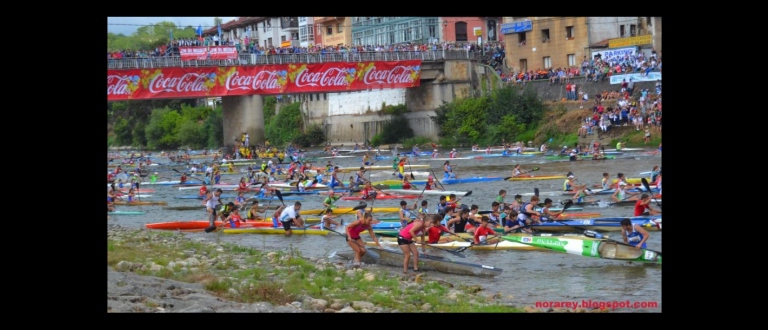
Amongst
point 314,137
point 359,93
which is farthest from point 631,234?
point 314,137

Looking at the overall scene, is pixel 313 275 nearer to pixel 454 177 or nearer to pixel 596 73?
pixel 454 177

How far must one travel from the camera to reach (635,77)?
40.9 metres

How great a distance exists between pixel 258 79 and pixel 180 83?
415cm

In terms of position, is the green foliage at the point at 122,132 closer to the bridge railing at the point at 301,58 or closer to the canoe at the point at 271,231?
the bridge railing at the point at 301,58

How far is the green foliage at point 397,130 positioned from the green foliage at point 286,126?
11.3 metres

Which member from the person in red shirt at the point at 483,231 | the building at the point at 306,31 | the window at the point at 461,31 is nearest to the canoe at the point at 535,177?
the person in red shirt at the point at 483,231

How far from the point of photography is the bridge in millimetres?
46281

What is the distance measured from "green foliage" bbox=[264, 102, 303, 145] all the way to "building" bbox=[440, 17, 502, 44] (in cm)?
1188

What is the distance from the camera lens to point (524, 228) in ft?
62.6

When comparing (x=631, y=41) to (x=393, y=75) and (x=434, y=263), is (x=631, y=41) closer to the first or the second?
(x=393, y=75)

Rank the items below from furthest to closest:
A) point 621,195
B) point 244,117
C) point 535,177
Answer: point 244,117
point 535,177
point 621,195
